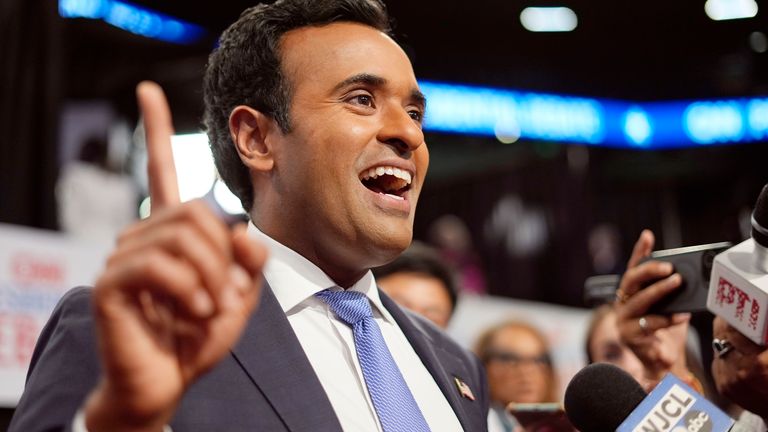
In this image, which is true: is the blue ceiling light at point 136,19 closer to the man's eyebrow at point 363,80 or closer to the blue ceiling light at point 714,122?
the man's eyebrow at point 363,80

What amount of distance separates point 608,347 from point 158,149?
2.33m

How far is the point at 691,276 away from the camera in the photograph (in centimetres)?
162

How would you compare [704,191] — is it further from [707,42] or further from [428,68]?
[428,68]

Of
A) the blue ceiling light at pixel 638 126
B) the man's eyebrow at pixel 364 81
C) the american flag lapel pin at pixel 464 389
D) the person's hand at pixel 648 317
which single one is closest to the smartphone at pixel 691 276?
the person's hand at pixel 648 317

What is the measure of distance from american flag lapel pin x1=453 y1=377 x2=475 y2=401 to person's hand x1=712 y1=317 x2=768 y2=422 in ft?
1.48

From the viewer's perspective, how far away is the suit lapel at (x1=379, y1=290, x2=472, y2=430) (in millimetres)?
1656

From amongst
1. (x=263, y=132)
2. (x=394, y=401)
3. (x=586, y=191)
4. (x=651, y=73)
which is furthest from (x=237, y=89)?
(x=651, y=73)

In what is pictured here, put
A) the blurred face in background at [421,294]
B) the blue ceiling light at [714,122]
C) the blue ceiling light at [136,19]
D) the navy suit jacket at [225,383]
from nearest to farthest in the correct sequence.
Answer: the navy suit jacket at [225,383] → the blurred face in background at [421,294] → the blue ceiling light at [136,19] → the blue ceiling light at [714,122]

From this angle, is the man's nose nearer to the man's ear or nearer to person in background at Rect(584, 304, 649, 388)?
the man's ear

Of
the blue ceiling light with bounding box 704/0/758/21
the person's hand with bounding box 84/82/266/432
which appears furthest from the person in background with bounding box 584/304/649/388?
the blue ceiling light with bounding box 704/0/758/21

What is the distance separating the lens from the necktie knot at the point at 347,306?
161 cm

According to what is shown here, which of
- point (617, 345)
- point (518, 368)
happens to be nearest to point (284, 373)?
point (617, 345)

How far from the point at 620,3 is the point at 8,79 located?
16.7 ft

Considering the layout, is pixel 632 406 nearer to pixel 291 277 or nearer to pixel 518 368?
pixel 291 277
